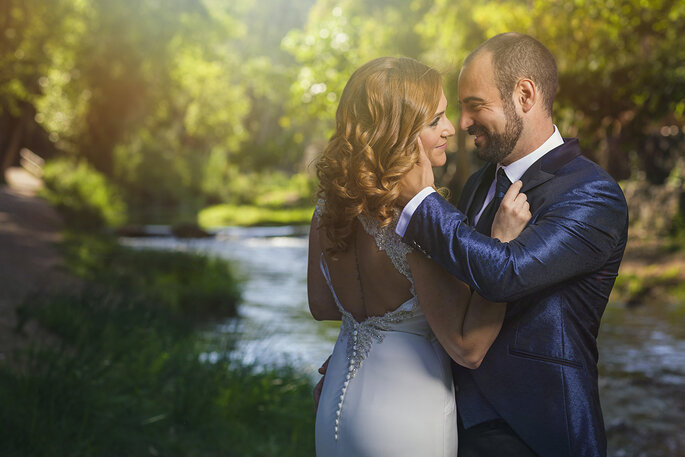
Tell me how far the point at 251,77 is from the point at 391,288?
1989 inches

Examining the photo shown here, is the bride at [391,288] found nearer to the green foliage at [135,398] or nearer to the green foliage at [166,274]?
the green foliage at [135,398]

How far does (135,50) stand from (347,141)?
73.3 ft

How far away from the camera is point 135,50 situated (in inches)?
910

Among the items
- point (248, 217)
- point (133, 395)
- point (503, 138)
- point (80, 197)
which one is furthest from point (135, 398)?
point (248, 217)

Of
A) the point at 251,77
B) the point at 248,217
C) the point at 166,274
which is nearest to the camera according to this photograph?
the point at 166,274

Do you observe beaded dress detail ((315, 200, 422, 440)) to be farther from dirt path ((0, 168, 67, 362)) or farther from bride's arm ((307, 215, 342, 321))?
dirt path ((0, 168, 67, 362))

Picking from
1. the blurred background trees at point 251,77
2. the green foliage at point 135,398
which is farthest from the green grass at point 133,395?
the blurred background trees at point 251,77

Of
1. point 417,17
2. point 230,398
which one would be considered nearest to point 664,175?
point 417,17

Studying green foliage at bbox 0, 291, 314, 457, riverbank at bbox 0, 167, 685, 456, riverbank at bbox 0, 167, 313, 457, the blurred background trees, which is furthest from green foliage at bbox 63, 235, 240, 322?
the blurred background trees

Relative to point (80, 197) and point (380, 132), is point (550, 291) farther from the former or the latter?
point (80, 197)

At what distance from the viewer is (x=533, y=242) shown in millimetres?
1976

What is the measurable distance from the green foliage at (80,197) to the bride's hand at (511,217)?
1873 cm

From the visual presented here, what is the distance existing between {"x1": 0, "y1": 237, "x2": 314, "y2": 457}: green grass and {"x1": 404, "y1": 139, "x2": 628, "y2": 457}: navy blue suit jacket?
2.77 m

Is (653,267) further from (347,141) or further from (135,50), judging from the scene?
(135,50)
